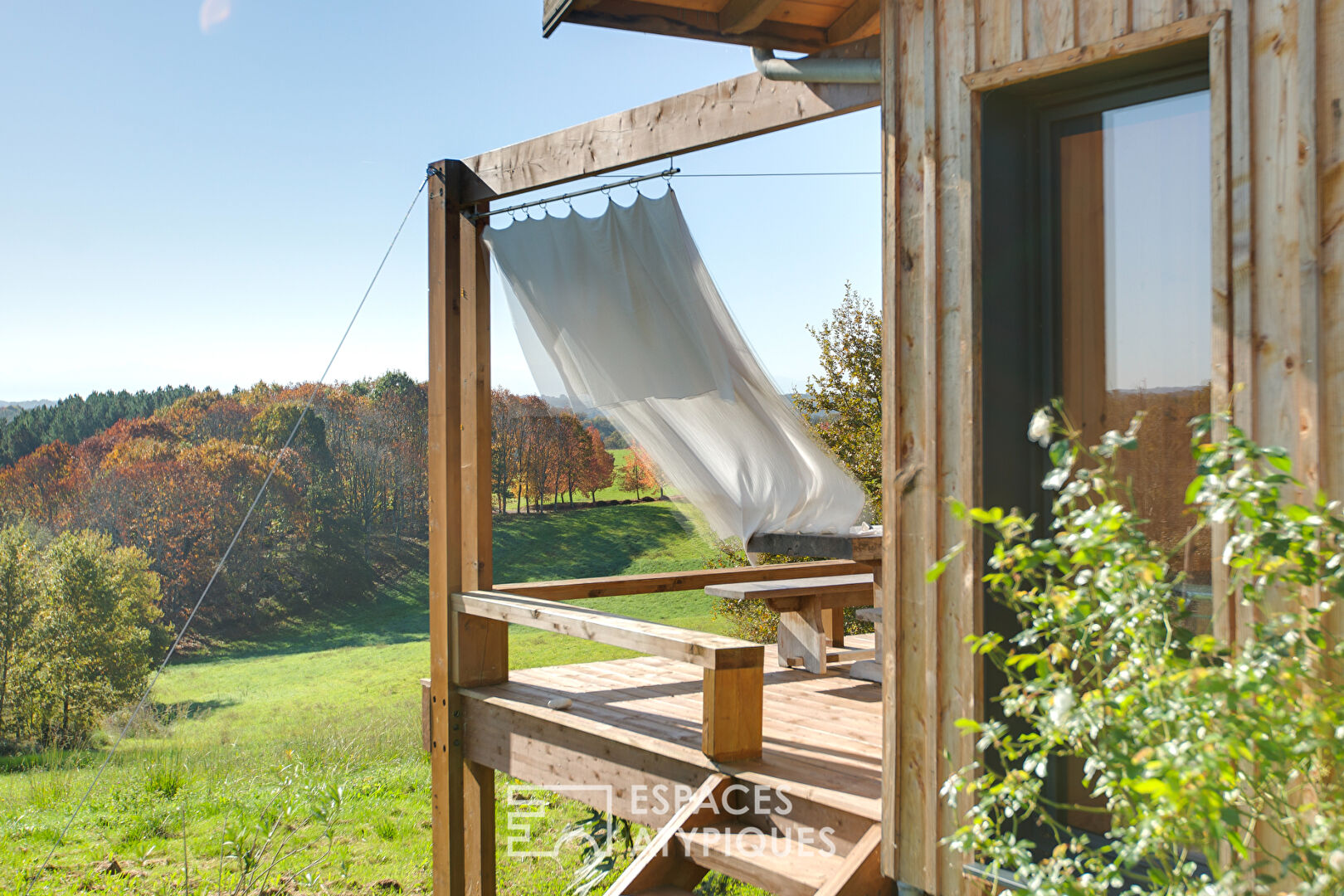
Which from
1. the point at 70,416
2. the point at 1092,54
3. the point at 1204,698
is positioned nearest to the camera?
the point at 1204,698

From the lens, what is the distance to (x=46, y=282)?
17.8m

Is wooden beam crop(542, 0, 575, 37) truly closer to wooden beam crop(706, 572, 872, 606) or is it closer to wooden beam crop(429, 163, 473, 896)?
wooden beam crop(429, 163, 473, 896)

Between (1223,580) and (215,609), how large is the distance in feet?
54.1

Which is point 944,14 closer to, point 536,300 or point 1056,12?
point 1056,12

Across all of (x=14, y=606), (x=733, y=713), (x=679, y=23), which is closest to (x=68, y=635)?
(x=14, y=606)

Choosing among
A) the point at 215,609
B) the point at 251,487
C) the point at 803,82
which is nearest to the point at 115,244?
the point at 251,487

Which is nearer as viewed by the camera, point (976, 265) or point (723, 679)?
point (976, 265)

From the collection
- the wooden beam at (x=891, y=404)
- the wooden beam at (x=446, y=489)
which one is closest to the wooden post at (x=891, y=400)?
the wooden beam at (x=891, y=404)

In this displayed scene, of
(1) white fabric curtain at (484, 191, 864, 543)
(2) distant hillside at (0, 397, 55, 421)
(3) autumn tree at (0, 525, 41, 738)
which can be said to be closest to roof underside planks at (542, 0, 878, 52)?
(1) white fabric curtain at (484, 191, 864, 543)

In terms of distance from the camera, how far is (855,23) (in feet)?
9.81

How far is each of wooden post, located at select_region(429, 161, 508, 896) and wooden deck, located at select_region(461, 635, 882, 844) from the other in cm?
15

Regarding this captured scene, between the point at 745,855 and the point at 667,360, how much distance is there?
1.86 m

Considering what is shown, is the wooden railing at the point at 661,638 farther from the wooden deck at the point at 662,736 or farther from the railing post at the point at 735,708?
the wooden deck at the point at 662,736

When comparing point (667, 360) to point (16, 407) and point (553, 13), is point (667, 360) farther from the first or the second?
point (16, 407)
